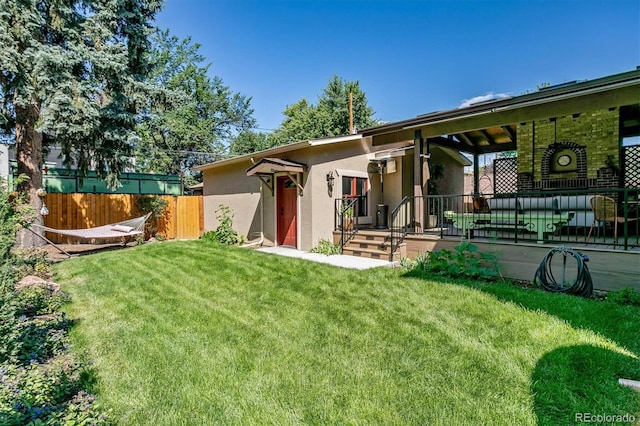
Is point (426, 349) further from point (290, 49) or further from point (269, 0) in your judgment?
point (290, 49)

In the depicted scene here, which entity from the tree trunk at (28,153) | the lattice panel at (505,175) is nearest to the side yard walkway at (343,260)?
the lattice panel at (505,175)

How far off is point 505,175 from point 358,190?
4.77 m

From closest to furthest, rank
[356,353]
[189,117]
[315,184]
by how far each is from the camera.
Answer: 1. [356,353]
2. [315,184]
3. [189,117]

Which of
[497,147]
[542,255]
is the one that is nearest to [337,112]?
[497,147]

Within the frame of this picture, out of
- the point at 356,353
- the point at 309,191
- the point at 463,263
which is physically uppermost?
the point at 309,191

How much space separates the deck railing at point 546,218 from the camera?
529 cm

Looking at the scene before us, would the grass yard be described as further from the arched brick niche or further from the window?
the arched brick niche

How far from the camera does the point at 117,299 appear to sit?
4.73 m

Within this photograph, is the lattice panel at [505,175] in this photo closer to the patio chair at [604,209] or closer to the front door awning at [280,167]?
the patio chair at [604,209]

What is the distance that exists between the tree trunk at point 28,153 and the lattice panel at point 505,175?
1359 cm

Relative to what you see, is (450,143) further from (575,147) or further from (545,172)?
(575,147)

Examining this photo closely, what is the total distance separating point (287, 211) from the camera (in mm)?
9680

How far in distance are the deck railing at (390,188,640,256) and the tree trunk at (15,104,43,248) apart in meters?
9.90

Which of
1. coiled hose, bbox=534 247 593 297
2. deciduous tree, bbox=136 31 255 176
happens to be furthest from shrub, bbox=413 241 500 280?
deciduous tree, bbox=136 31 255 176
